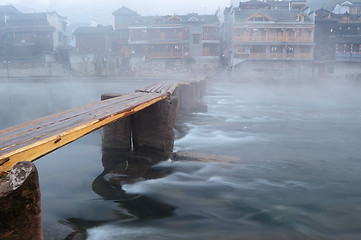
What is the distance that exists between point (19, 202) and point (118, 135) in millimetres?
4417

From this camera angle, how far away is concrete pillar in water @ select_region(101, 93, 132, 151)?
6.43 metres

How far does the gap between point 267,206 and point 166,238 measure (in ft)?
5.76

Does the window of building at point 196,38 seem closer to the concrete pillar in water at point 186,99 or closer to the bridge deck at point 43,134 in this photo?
the concrete pillar in water at point 186,99

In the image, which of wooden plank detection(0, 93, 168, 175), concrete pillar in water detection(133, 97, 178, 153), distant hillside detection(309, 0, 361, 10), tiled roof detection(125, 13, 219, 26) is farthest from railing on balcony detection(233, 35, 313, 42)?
wooden plank detection(0, 93, 168, 175)

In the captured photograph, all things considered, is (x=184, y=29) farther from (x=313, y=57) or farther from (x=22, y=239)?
(x=22, y=239)

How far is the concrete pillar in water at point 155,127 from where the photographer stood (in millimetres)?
6398

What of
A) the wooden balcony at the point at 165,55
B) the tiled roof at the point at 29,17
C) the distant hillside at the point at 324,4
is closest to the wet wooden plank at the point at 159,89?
the wooden balcony at the point at 165,55

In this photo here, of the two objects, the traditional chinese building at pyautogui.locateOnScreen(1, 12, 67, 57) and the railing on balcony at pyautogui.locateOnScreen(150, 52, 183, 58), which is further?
the traditional chinese building at pyautogui.locateOnScreen(1, 12, 67, 57)

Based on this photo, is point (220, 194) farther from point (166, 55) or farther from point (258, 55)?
point (166, 55)

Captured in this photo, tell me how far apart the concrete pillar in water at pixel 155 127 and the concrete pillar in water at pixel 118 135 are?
15cm

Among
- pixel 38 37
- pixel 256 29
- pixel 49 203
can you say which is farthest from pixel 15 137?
pixel 38 37

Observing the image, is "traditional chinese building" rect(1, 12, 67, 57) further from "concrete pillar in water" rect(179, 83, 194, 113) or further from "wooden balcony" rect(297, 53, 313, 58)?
"concrete pillar in water" rect(179, 83, 194, 113)

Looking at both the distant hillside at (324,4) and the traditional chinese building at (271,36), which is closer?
the traditional chinese building at (271,36)

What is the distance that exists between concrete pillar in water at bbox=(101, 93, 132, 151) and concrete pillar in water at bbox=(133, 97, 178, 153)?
15 centimetres
